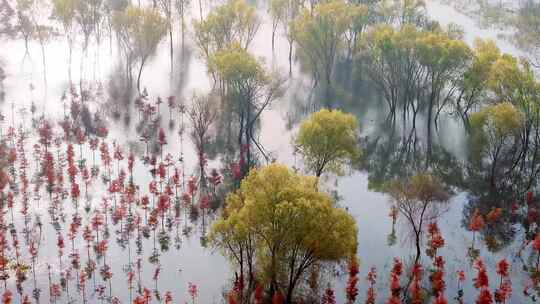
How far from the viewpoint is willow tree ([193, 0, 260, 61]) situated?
2739 inches

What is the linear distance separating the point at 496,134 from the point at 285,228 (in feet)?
90.8

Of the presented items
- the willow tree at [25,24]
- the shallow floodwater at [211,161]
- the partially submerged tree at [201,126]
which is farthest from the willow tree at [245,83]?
the willow tree at [25,24]

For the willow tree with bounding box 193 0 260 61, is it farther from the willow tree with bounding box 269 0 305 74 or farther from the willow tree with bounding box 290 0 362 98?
the willow tree with bounding box 269 0 305 74

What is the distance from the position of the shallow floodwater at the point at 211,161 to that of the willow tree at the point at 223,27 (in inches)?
192

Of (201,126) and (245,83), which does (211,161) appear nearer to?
(201,126)

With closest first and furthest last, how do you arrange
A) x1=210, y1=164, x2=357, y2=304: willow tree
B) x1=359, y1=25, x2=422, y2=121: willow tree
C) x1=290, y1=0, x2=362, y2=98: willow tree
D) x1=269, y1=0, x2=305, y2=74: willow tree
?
x1=210, y1=164, x2=357, y2=304: willow tree → x1=359, y1=25, x2=422, y2=121: willow tree → x1=290, y1=0, x2=362, y2=98: willow tree → x1=269, y1=0, x2=305, y2=74: willow tree

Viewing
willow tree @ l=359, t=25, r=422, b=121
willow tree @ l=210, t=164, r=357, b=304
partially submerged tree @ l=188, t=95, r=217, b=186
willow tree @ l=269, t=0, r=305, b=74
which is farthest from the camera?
willow tree @ l=269, t=0, r=305, b=74

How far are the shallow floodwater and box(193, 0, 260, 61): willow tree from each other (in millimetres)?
4870

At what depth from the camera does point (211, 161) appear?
53.6 meters

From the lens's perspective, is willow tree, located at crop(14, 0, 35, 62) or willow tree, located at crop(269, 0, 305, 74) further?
willow tree, located at crop(269, 0, 305, 74)

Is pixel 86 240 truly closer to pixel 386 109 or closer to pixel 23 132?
pixel 23 132

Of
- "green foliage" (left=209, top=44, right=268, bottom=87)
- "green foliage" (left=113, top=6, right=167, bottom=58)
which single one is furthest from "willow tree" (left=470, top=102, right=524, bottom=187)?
"green foliage" (left=113, top=6, right=167, bottom=58)

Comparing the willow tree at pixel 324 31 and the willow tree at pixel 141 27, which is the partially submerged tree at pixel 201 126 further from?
the willow tree at pixel 324 31

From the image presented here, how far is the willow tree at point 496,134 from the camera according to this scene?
49.0 metres
